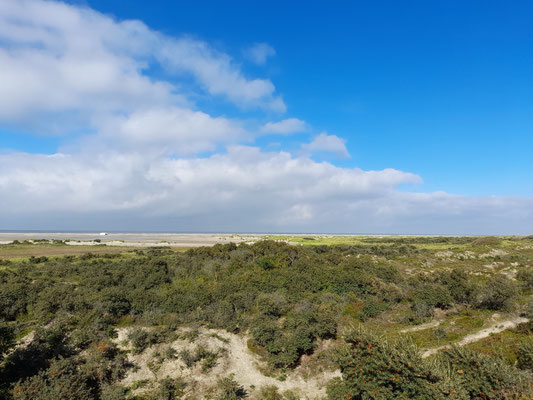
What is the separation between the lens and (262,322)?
Result: 2045cm

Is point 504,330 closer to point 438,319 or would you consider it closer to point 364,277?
point 438,319

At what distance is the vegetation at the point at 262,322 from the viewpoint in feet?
39.9

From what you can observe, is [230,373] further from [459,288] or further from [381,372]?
[459,288]

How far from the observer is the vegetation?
12.2 metres

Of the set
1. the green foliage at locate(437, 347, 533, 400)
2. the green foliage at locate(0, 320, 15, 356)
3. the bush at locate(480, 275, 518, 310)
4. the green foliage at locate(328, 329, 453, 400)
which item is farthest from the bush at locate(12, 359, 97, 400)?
the bush at locate(480, 275, 518, 310)

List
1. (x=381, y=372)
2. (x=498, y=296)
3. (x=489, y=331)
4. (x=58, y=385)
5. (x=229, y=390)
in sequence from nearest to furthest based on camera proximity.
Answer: (x=381, y=372), (x=58, y=385), (x=229, y=390), (x=489, y=331), (x=498, y=296)

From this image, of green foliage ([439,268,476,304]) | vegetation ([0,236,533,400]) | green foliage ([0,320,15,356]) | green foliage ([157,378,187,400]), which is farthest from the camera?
green foliage ([439,268,476,304])

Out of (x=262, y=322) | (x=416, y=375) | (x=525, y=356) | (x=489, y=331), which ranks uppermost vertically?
(x=416, y=375)

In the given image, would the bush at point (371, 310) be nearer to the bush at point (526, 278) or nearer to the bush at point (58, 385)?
the bush at point (58, 385)

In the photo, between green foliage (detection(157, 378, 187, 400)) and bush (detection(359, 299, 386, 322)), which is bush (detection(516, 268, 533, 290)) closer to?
bush (detection(359, 299, 386, 322))

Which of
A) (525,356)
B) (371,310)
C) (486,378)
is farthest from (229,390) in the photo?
(525,356)

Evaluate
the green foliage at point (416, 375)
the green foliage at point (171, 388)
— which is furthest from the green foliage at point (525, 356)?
the green foliage at point (171, 388)

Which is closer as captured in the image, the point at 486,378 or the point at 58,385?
the point at 486,378

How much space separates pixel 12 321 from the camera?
2078cm
